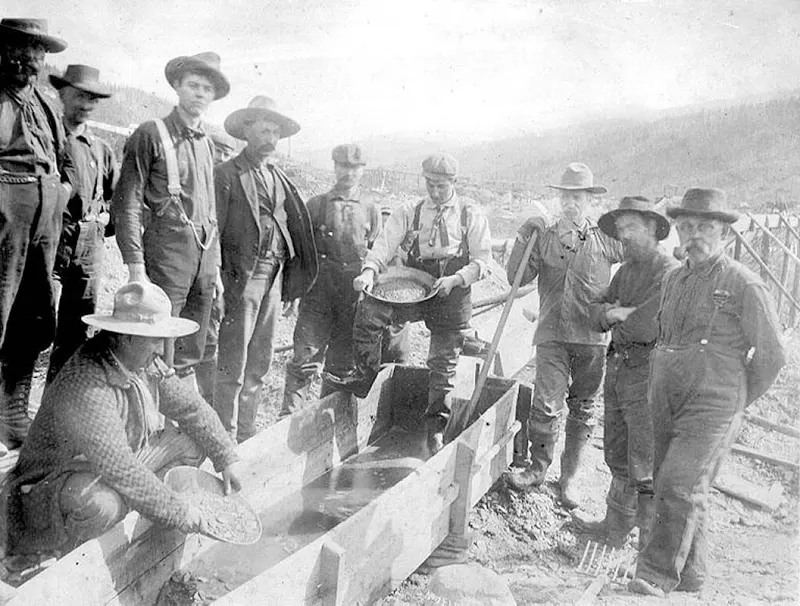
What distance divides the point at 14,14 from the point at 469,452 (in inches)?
131

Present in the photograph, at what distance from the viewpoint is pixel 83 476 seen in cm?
273

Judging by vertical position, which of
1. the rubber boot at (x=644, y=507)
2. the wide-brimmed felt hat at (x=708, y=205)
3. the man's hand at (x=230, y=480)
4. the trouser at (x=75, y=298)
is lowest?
the rubber boot at (x=644, y=507)

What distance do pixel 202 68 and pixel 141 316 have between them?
183cm

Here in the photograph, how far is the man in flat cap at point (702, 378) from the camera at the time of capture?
3420 mm

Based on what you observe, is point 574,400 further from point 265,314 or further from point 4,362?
point 4,362

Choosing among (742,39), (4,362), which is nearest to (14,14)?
(4,362)

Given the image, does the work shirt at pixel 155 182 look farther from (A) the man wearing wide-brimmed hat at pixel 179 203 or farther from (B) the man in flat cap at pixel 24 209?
(B) the man in flat cap at pixel 24 209

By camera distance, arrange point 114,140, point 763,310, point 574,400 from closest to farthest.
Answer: point 763,310
point 574,400
point 114,140

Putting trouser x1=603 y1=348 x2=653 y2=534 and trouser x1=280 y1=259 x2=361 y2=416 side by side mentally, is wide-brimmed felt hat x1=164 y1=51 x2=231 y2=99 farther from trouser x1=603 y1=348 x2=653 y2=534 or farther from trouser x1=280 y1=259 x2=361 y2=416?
trouser x1=603 y1=348 x2=653 y2=534

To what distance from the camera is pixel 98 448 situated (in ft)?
8.81

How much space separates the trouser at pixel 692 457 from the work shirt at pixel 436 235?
5.37 feet

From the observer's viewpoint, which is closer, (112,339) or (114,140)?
(112,339)

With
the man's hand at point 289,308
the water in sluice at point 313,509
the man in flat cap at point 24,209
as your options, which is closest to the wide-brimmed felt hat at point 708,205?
the water in sluice at point 313,509

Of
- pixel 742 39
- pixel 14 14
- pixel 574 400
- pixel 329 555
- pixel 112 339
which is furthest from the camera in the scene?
pixel 574 400
